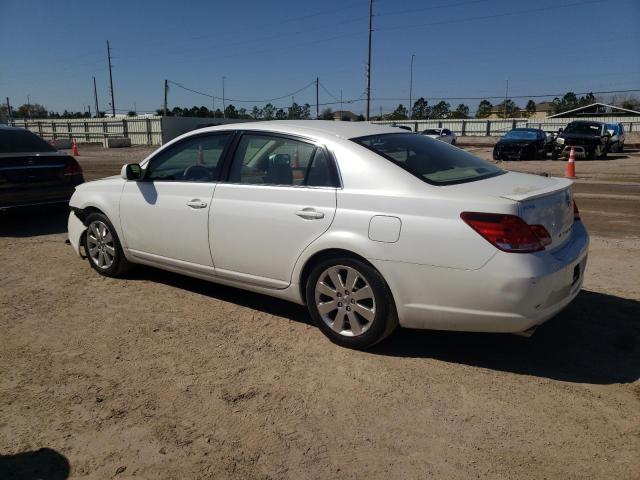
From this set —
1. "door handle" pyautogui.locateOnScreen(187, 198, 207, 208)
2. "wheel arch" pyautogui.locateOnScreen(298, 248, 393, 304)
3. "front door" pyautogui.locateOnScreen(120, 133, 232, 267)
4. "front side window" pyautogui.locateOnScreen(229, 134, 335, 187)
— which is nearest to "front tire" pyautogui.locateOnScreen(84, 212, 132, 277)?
"front door" pyautogui.locateOnScreen(120, 133, 232, 267)

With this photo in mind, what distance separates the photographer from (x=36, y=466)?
2555mm

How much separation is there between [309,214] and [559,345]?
80.6 inches

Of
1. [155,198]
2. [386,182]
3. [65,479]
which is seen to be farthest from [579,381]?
[155,198]

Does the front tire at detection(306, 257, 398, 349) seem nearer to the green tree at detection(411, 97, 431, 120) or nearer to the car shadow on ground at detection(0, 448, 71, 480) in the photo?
the car shadow on ground at detection(0, 448, 71, 480)

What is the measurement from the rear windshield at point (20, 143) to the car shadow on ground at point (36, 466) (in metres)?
6.32

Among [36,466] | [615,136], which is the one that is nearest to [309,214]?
[36,466]

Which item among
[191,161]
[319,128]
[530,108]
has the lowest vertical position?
[191,161]

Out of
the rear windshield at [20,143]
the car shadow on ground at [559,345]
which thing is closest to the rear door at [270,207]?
the car shadow on ground at [559,345]

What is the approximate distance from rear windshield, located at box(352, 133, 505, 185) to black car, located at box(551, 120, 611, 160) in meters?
21.0

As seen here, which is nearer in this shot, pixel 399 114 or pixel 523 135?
pixel 523 135

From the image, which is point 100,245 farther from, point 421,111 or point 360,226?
point 421,111

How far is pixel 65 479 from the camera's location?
8.09 feet

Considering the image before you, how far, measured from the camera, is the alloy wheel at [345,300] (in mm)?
3637

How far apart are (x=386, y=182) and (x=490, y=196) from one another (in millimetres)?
672
